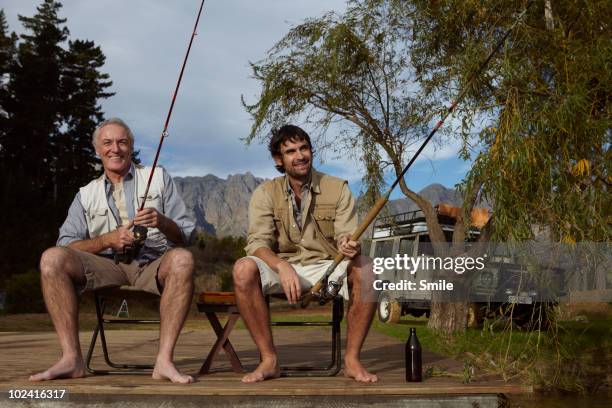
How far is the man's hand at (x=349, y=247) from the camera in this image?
3.15m

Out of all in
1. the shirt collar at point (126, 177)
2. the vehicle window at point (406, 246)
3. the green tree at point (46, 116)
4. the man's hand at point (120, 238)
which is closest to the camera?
the man's hand at point (120, 238)

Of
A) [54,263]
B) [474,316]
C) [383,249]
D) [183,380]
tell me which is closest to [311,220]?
[183,380]

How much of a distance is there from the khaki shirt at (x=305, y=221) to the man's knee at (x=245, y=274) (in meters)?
0.28

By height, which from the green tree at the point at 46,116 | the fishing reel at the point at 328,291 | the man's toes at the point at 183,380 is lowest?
the man's toes at the point at 183,380

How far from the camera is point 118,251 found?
3.40 meters

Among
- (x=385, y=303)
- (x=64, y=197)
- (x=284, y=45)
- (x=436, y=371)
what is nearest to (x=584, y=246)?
(x=436, y=371)

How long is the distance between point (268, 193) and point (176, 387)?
44.4 inches

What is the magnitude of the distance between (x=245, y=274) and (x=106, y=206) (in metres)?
0.94

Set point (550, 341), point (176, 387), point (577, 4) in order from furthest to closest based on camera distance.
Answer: point (577, 4) < point (550, 341) < point (176, 387)

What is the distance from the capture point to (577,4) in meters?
6.24

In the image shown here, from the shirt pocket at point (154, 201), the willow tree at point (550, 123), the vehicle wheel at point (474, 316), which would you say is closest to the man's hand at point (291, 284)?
the shirt pocket at point (154, 201)

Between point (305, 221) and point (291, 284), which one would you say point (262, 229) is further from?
point (291, 284)

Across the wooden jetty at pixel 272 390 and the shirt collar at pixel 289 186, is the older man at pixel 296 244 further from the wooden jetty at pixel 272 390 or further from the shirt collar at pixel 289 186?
the wooden jetty at pixel 272 390

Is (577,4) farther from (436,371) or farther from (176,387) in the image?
(176,387)
